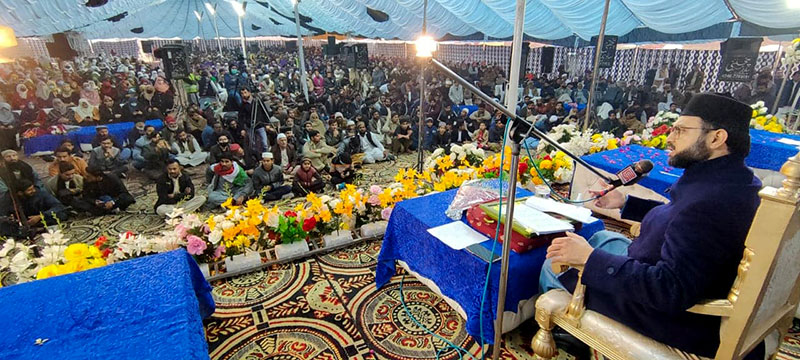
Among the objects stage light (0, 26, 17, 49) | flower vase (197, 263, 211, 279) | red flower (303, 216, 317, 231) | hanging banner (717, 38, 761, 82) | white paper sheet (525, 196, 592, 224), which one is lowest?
flower vase (197, 263, 211, 279)

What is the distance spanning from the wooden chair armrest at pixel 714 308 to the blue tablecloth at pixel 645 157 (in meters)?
2.15

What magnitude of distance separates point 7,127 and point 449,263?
9600mm

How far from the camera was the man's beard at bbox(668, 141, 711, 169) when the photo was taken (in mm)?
1657

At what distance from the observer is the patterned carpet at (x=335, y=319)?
8.21ft

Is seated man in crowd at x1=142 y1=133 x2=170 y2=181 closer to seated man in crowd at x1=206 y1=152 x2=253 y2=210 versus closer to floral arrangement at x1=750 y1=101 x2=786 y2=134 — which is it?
seated man in crowd at x1=206 y1=152 x2=253 y2=210

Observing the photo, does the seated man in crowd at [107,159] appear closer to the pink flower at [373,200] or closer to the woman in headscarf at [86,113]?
the woman in headscarf at [86,113]

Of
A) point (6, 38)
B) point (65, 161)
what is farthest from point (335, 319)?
point (65, 161)

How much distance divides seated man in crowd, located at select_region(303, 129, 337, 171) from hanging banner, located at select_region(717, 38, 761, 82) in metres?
6.72

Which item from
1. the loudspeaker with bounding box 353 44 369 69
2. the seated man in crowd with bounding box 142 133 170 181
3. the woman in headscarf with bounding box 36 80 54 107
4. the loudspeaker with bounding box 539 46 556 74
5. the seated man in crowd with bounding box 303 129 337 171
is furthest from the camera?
the loudspeaker with bounding box 539 46 556 74

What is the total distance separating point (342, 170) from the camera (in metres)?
6.07

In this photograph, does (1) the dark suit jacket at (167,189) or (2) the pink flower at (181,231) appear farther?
(1) the dark suit jacket at (167,189)

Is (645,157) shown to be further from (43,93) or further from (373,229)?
(43,93)

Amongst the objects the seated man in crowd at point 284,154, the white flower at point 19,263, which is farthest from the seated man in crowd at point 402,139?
the white flower at point 19,263

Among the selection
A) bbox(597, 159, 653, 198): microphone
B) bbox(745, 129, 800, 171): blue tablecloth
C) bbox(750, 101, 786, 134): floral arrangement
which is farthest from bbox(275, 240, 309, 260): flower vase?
bbox(750, 101, 786, 134): floral arrangement
